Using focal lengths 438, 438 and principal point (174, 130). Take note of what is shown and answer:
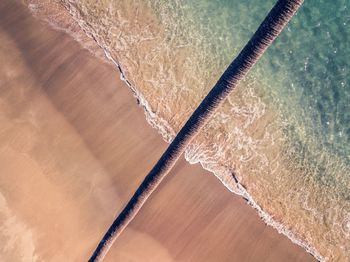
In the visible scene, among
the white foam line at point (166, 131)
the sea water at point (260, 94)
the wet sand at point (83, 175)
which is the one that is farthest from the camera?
the sea water at point (260, 94)

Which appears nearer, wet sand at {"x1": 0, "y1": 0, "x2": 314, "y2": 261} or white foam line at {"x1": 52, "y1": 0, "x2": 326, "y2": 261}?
wet sand at {"x1": 0, "y1": 0, "x2": 314, "y2": 261}

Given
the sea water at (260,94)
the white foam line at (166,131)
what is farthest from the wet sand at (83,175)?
the sea water at (260,94)

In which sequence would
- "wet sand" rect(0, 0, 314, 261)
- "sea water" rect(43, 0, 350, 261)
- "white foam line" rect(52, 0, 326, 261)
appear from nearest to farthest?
"wet sand" rect(0, 0, 314, 261) < "white foam line" rect(52, 0, 326, 261) < "sea water" rect(43, 0, 350, 261)

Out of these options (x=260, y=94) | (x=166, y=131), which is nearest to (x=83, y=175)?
(x=166, y=131)

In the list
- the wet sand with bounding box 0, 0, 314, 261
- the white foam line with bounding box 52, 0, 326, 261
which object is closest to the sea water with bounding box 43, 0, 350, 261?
the white foam line with bounding box 52, 0, 326, 261

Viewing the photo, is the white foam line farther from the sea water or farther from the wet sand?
the wet sand

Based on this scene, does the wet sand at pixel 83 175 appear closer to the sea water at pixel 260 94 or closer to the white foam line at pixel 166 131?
the white foam line at pixel 166 131

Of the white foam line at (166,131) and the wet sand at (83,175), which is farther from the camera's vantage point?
the white foam line at (166,131)
